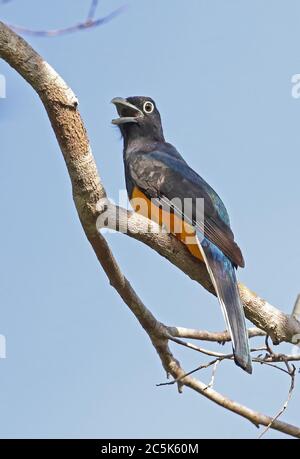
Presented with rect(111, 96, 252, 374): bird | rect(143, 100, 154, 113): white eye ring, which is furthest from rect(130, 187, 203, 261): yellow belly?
rect(143, 100, 154, 113): white eye ring

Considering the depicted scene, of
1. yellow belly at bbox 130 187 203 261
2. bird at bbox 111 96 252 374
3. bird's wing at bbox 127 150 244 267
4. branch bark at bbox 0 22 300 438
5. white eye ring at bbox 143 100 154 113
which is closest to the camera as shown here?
branch bark at bbox 0 22 300 438

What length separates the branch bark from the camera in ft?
14.7

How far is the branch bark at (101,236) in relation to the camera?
14.7 feet

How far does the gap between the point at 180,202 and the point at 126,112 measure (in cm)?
147

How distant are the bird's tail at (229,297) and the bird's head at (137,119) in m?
1.79

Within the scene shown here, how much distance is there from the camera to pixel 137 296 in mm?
5145

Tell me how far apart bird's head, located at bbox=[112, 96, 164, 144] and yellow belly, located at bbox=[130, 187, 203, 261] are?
946mm

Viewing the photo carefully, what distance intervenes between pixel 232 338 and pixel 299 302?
64 cm

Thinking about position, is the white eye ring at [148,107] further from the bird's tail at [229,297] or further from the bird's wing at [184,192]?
the bird's tail at [229,297]

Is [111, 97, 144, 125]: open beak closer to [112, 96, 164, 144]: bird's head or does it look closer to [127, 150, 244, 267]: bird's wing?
[112, 96, 164, 144]: bird's head

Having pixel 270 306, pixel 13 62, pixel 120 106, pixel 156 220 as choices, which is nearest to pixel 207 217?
pixel 156 220

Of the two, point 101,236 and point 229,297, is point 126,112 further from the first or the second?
point 101,236

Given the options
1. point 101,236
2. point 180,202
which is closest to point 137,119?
point 180,202
